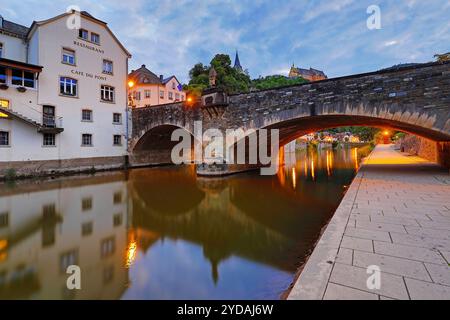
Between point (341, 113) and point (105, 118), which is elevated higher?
point (105, 118)

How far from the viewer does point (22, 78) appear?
15312 millimetres

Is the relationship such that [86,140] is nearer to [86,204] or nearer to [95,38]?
[95,38]

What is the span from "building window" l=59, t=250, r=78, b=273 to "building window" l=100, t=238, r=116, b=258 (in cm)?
48

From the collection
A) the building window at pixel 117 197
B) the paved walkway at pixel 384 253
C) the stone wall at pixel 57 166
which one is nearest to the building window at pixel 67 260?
the paved walkway at pixel 384 253

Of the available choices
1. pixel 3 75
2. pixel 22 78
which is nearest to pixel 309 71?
pixel 22 78

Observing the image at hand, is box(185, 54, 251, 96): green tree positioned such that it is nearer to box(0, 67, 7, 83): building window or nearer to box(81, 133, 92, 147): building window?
box(81, 133, 92, 147): building window

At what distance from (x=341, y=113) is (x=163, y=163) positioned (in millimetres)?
17754

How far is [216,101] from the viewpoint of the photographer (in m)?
15.2

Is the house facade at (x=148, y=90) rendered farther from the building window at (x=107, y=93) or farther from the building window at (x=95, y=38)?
the building window at (x=95, y=38)

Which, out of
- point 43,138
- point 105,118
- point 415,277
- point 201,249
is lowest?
point 201,249

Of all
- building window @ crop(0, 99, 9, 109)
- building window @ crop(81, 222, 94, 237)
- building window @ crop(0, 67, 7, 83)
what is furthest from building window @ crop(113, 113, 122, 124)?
building window @ crop(81, 222, 94, 237)

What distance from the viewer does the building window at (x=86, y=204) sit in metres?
8.69

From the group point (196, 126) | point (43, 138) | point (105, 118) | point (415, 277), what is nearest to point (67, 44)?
point (105, 118)

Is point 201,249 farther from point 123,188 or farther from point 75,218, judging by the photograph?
point 123,188
